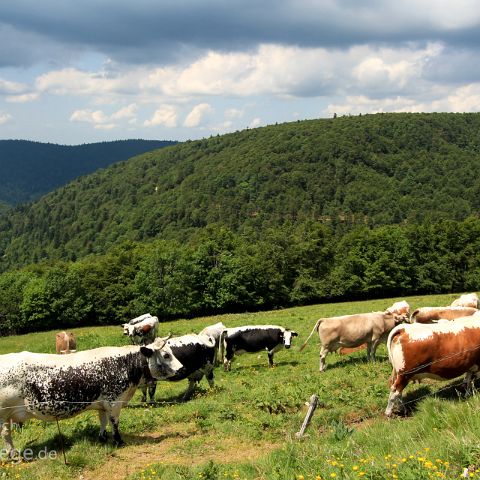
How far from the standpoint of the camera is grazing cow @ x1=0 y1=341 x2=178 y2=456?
34.5 feet

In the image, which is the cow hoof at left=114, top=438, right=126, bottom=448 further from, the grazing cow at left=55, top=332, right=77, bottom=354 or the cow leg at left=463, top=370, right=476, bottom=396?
the grazing cow at left=55, top=332, right=77, bottom=354

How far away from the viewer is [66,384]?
36.1 feet

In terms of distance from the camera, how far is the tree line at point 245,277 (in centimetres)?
6869

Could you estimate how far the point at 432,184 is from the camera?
170875mm

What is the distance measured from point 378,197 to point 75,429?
16131 centimetres

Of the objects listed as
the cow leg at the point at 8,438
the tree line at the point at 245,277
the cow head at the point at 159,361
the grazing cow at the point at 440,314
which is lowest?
the tree line at the point at 245,277

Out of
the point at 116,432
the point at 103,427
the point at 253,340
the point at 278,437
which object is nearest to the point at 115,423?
the point at 116,432

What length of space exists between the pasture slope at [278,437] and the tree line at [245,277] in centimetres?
5216

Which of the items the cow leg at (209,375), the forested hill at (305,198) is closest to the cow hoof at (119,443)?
the cow leg at (209,375)

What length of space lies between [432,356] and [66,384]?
28.1ft

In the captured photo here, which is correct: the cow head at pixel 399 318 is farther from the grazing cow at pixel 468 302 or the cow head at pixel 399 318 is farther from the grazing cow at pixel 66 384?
the grazing cow at pixel 66 384

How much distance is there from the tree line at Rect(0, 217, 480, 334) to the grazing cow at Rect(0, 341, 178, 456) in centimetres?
5558

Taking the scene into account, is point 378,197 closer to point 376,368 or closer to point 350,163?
point 350,163

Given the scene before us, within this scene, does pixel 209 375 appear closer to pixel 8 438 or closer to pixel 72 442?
pixel 72 442
